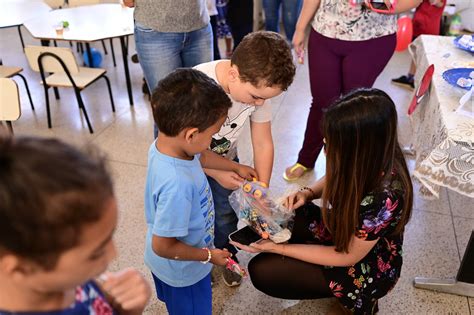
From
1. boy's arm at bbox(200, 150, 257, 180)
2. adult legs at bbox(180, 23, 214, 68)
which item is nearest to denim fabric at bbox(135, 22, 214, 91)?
adult legs at bbox(180, 23, 214, 68)

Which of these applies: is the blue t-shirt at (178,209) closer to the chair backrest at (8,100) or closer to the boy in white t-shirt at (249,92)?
the boy in white t-shirt at (249,92)

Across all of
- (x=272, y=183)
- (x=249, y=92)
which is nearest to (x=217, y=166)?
(x=249, y=92)

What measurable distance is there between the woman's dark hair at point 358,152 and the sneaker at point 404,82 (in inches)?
99.3

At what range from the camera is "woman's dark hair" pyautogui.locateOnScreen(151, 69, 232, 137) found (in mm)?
1082

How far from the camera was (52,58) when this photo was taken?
2898 mm

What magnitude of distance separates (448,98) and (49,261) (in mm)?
1596

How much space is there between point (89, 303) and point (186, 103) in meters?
0.53

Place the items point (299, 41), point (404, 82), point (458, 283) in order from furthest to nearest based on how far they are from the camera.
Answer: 1. point (404, 82)
2. point (299, 41)
3. point (458, 283)

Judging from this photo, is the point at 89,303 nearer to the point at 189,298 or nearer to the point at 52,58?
the point at 189,298

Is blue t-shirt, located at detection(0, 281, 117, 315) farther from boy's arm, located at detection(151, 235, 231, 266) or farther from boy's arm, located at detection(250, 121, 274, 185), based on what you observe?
boy's arm, located at detection(250, 121, 274, 185)

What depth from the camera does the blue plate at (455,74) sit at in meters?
1.76

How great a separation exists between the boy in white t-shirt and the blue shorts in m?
0.37

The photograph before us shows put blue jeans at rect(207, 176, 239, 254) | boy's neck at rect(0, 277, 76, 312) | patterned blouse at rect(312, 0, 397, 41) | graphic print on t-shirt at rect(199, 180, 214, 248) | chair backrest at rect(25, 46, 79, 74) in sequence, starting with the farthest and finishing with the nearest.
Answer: chair backrest at rect(25, 46, 79, 74) < patterned blouse at rect(312, 0, 397, 41) < blue jeans at rect(207, 176, 239, 254) < graphic print on t-shirt at rect(199, 180, 214, 248) < boy's neck at rect(0, 277, 76, 312)

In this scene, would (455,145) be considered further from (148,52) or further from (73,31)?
(73,31)
